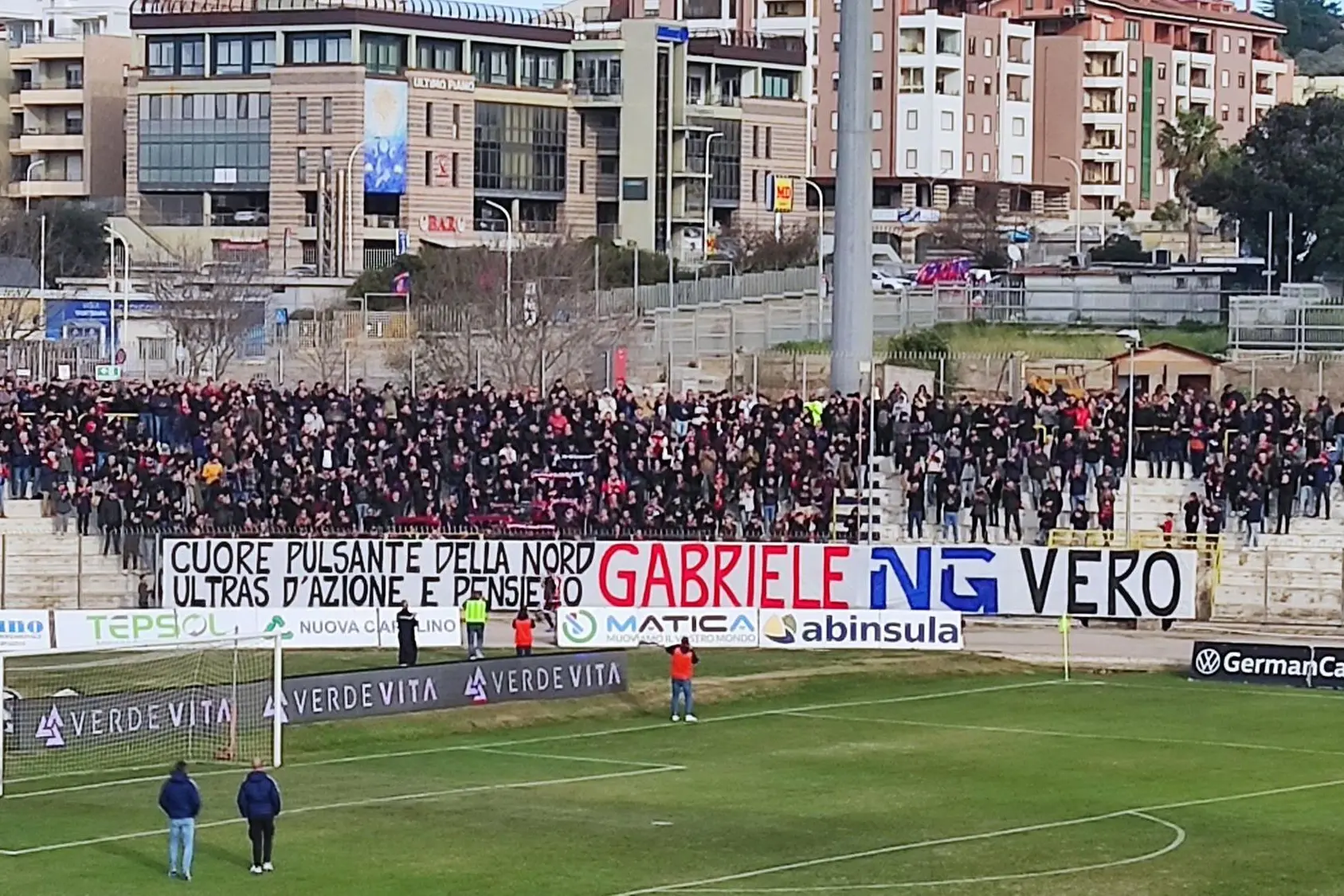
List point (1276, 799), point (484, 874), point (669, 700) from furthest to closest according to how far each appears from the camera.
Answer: point (669, 700), point (1276, 799), point (484, 874)

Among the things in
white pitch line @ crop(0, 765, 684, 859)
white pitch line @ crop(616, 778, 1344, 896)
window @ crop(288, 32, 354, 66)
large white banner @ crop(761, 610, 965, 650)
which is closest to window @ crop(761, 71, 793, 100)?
window @ crop(288, 32, 354, 66)

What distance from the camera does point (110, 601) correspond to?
184ft

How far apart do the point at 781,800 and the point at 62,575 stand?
79.6ft

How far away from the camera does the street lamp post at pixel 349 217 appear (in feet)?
432

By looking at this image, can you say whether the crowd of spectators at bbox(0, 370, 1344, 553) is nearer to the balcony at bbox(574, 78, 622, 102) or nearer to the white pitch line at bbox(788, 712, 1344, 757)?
the white pitch line at bbox(788, 712, 1344, 757)

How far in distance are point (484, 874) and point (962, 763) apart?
12.5 meters

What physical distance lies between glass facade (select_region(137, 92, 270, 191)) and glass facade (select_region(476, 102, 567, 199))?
11361 mm

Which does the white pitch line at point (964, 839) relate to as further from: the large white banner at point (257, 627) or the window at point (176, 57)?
the window at point (176, 57)

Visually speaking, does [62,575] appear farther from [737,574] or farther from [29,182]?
[29,182]

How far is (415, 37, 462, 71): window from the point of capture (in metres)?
137

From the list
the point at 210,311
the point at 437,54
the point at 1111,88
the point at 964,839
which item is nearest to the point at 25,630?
the point at 964,839

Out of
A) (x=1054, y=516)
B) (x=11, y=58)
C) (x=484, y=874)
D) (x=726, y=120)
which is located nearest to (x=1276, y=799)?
(x=484, y=874)

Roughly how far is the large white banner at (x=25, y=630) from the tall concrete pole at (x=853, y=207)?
26680 millimetres

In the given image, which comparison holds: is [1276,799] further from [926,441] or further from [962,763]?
[926,441]
